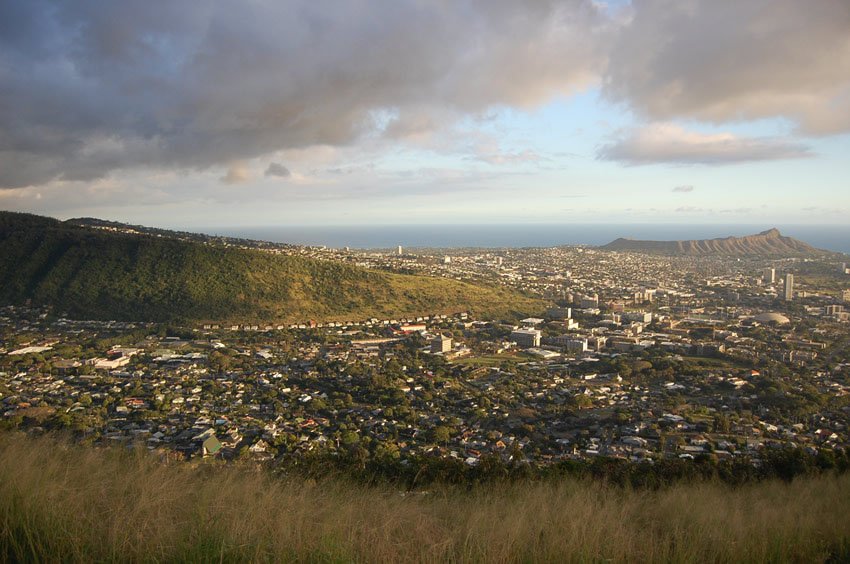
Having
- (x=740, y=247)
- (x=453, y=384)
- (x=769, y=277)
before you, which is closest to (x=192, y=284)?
(x=453, y=384)

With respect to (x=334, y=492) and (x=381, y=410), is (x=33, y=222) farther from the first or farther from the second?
(x=334, y=492)

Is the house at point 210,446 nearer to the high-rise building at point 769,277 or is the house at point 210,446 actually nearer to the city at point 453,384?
the city at point 453,384

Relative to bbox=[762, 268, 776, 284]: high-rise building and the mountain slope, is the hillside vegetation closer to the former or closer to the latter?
bbox=[762, 268, 776, 284]: high-rise building

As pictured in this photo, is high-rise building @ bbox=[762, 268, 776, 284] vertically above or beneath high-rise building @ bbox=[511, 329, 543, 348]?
above

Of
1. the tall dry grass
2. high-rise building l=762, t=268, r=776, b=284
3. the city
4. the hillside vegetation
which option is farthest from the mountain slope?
the tall dry grass

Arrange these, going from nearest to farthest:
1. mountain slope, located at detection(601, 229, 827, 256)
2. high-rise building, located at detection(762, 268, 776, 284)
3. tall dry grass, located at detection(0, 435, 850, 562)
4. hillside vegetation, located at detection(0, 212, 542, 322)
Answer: tall dry grass, located at detection(0, 435, 850, 562) < hillside vegetation, located at detection(0, 212, 542, 322) < high-rise building, located at detection(762, 268, 776, 284) < mountain slope, located at detection(601, 229, 827, 256)

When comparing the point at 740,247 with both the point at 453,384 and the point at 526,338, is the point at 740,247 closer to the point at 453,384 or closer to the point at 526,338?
the point at 526,338

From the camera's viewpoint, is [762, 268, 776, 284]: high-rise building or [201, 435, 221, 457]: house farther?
[762, 268, 776, 284]: high-rise building
